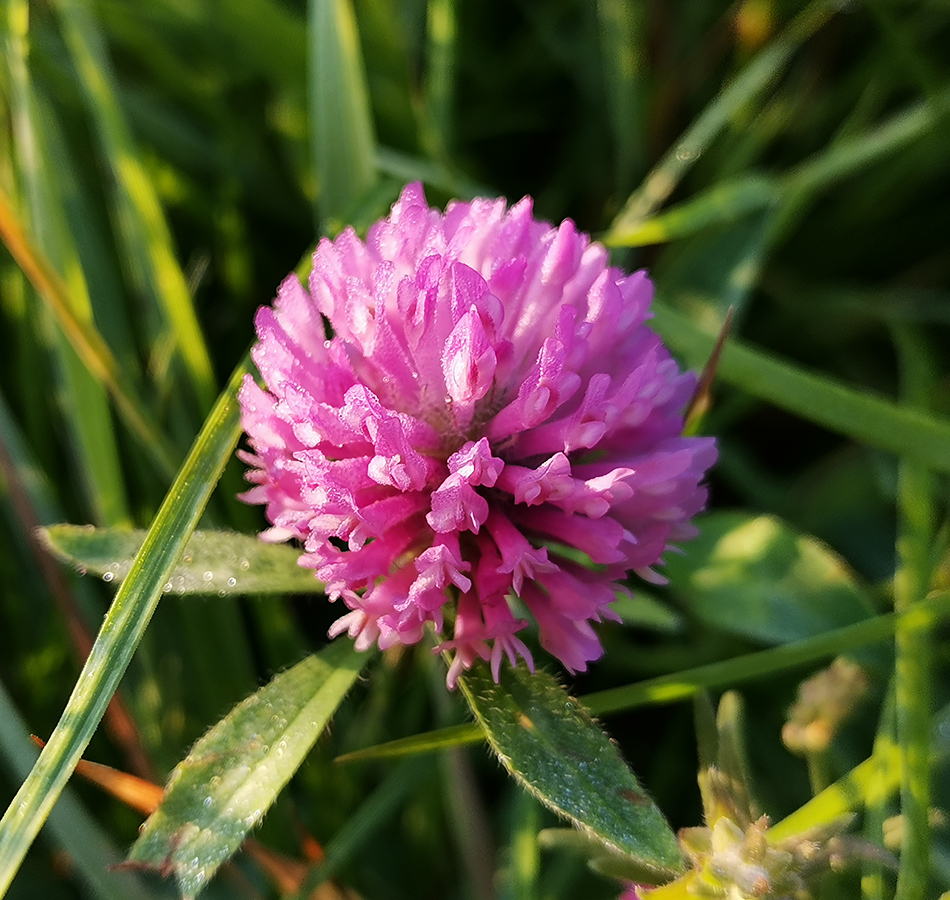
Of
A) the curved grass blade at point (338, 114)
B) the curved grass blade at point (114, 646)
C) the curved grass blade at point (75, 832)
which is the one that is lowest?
the curved grass blade at point (75, 832)

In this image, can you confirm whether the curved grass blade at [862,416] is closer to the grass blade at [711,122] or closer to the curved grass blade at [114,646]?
the grass blade at [711,122]

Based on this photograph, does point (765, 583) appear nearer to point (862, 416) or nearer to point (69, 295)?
point (862, 416)

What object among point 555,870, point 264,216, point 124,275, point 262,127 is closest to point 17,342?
point 124,275

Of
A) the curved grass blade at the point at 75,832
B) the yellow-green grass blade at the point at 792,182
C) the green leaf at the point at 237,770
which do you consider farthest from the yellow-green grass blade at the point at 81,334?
the yellow-green grass blade at the point at 792,182

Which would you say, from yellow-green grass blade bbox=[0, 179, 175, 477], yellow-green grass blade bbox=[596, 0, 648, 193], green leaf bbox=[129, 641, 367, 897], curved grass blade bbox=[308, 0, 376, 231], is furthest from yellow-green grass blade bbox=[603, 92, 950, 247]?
green leaf bbox=[129, 641, 367, 897]

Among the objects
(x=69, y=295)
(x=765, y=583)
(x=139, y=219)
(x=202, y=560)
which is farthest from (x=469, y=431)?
(x=139, y=219)
